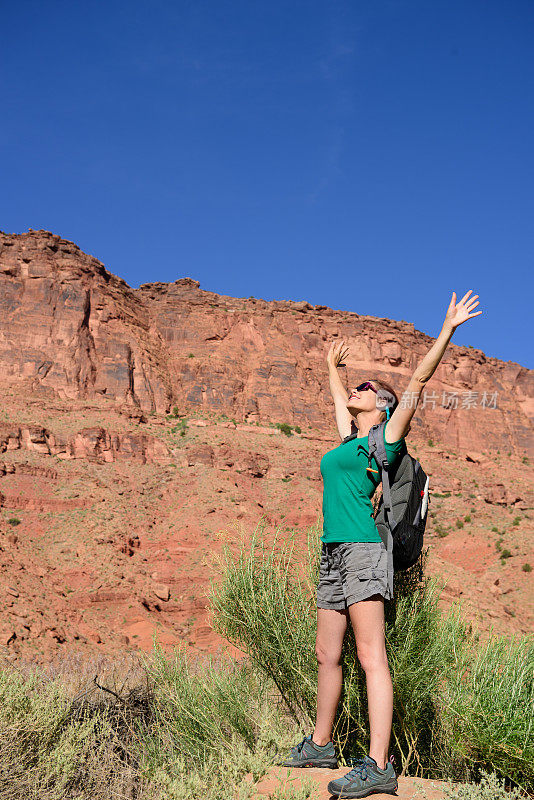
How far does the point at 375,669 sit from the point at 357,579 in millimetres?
439

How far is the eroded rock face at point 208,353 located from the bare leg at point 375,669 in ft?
152

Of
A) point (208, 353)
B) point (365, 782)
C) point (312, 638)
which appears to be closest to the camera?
point (365, 782)

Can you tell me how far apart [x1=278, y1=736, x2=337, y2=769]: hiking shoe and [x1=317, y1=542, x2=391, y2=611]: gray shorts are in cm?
73

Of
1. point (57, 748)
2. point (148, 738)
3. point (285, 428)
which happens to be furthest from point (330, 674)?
point (285, 428)

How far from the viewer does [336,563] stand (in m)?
3.00

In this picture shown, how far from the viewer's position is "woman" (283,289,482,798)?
8.86ft

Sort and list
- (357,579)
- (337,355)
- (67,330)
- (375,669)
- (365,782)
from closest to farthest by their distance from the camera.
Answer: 1. (365,782)
2. (375,669)
3. (357,579)
4. (337,355)
5. (67,330)

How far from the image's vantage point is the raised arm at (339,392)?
3811 millimetres

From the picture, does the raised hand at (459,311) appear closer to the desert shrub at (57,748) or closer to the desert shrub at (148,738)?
the desert shrub at (148,738)

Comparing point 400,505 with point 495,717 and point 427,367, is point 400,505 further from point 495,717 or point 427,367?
point 495,717

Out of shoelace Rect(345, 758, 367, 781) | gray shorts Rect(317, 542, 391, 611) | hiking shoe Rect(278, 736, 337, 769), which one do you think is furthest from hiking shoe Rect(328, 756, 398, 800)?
gray shorts Rect(317, 542, 391, 611)

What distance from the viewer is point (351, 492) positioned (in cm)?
300

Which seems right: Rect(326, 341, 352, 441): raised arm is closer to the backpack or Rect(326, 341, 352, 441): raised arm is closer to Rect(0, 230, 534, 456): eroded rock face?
the backpack

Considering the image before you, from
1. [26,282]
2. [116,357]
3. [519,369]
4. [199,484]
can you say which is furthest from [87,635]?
[519,369]
